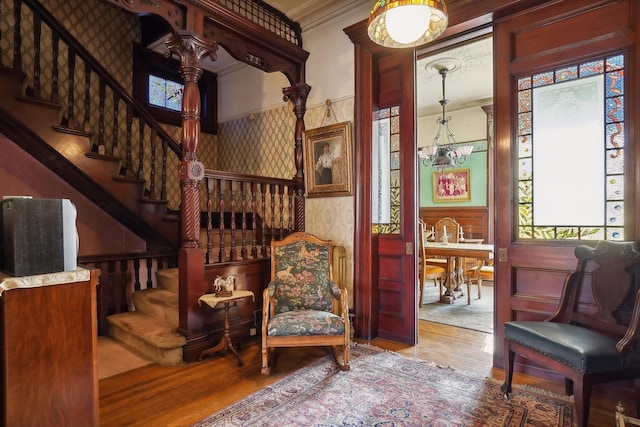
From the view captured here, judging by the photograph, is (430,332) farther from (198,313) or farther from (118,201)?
(118,201)

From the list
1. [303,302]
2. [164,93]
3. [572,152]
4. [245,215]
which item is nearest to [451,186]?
[572,152]

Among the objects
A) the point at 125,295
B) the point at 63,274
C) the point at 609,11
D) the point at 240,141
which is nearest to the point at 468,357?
the point at 609,11

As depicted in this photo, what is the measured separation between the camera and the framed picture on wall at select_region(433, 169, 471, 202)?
7203 millimetres

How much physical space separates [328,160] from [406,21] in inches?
76.6

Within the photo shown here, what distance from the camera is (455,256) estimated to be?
4715mm

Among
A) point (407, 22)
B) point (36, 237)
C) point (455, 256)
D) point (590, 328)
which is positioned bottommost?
point (590, 328)

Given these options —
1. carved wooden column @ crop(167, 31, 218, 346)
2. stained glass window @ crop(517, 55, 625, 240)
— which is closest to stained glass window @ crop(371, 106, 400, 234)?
stained glass window @ crop(517, 55, 625, 240)

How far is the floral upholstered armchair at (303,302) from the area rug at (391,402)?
268mm

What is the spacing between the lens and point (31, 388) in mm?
1461

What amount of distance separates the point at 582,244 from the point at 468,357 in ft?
4.41

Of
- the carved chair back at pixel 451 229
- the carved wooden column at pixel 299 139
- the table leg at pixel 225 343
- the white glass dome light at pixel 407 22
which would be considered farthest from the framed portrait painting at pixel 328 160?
the carved chair back at pixel 451 229

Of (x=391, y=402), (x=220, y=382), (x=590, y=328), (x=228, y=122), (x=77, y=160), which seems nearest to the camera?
(x=391, y=402)

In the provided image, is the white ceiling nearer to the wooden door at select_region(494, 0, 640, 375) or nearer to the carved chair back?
the wooden door at select_region(494, 0, 640, 375)

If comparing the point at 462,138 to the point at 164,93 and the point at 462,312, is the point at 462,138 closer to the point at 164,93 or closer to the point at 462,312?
the point at 462,312
